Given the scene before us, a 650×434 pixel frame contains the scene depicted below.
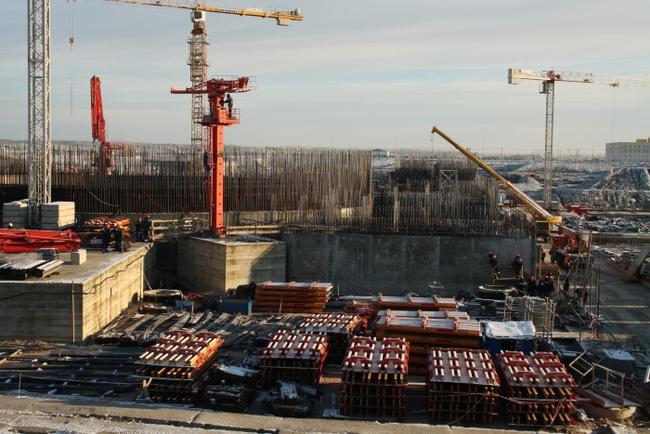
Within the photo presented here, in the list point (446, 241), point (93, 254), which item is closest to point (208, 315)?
point (93, 254)

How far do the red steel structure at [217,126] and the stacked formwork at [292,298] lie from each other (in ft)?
20.8

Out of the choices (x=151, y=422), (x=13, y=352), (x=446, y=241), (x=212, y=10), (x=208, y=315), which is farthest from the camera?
(x=212, y=10)

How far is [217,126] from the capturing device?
29.9m

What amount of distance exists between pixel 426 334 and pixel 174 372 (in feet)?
21.1

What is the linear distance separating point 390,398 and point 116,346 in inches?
346

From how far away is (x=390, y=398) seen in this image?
1467cm

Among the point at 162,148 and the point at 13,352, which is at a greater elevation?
the point at 162,148

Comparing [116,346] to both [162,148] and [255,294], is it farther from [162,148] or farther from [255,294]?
[162,148]

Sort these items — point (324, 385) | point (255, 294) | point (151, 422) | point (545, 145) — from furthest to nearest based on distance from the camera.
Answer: point (545, 145) < point (255, 294) < point (324, 385) < point (151, 422)

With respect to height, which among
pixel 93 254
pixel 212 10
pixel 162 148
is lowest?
pixel 93 254

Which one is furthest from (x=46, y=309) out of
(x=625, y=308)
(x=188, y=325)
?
(x=625, y=308)

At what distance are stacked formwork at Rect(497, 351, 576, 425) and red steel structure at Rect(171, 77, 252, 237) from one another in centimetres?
1783

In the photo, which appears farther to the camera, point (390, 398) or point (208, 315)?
point (208, 315)

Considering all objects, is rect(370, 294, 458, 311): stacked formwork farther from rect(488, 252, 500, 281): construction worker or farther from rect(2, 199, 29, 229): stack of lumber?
rect(2, 199, 29, 229): stack of lumber
